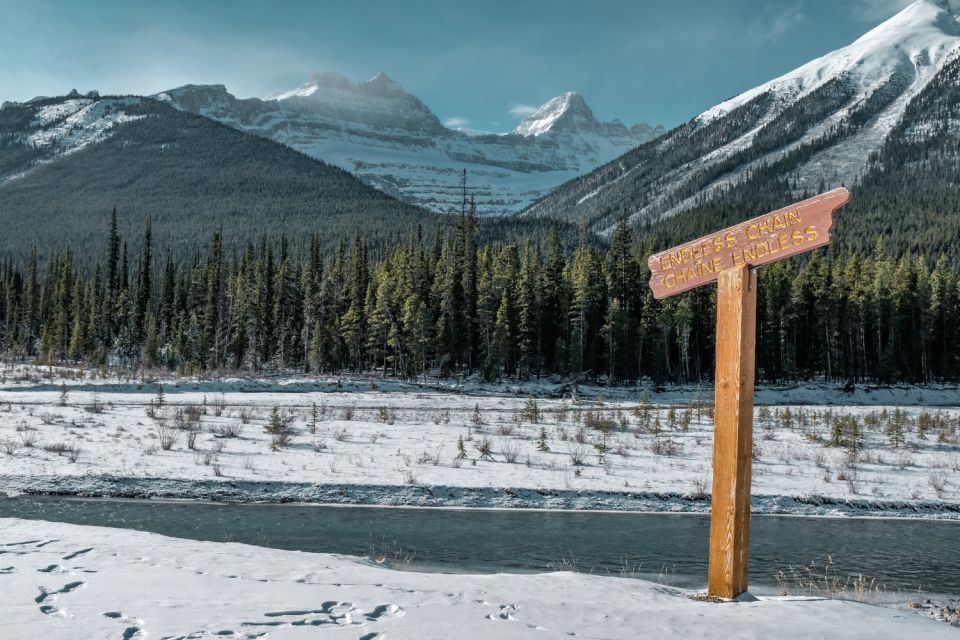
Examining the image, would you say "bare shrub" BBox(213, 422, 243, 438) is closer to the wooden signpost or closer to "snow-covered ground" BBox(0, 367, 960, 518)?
"snow-covered ground" BBox(0, 367, 960, 518)

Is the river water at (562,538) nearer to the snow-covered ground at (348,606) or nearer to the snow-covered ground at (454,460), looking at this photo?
the snow-covered ground at (454,460)

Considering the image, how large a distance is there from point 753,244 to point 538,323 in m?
58.8

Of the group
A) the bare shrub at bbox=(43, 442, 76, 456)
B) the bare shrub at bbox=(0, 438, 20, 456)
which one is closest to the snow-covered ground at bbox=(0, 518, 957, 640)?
the bare shrub at bbox=(43, 442, 76, 456)

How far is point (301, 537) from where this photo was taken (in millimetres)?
11773

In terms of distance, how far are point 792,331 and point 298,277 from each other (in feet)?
192

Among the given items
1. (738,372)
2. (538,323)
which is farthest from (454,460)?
(538,323)

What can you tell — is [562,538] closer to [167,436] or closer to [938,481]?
[938,481]

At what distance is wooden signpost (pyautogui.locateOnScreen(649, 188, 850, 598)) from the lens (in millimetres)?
6652

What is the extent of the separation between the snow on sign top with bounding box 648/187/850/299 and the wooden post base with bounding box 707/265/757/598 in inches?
8.9

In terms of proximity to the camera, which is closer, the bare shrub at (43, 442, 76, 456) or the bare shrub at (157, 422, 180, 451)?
the bare shrub at (43, 442, 76, 456)

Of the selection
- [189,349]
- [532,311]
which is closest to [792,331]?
[532,311]

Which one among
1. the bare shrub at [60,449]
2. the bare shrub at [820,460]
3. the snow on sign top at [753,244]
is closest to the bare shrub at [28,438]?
the bare shrub at [60,449]

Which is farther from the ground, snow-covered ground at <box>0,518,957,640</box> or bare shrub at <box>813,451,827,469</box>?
snow-covered ground at <box>0,518,957,640</box>

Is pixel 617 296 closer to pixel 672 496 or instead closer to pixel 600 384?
pixel 600 384
